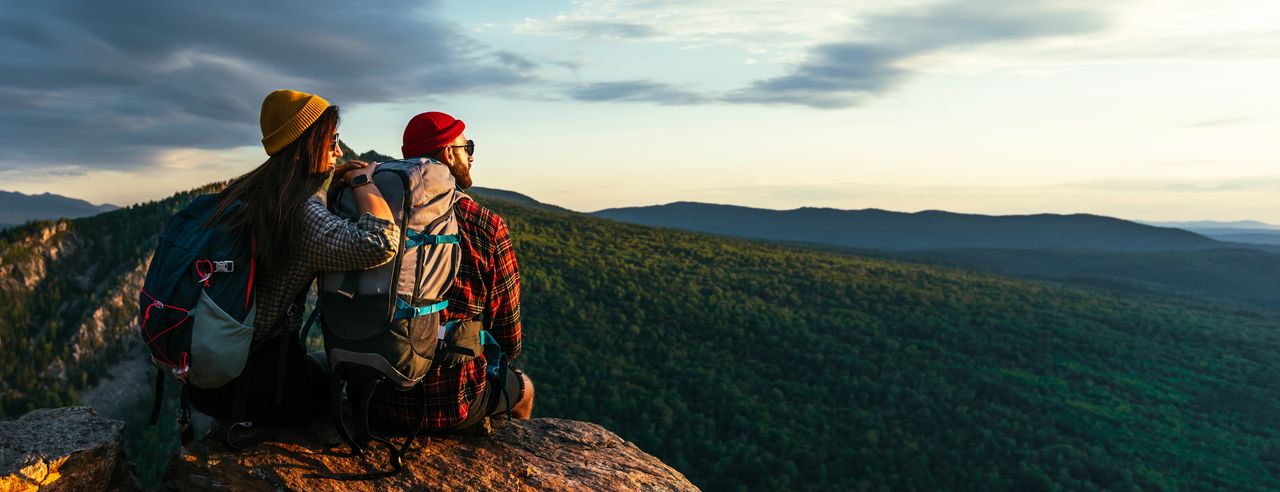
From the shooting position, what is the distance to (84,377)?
3828cm

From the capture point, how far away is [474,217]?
16.6 feet

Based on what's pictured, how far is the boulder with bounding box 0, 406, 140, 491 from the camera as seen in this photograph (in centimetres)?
499

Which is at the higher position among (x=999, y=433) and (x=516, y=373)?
(x=516, y=373)

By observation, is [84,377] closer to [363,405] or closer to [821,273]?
[363,405]

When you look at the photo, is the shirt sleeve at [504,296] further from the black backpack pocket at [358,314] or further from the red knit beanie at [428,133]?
the black backpack pocket at [358,314]

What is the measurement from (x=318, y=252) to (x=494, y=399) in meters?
2.04

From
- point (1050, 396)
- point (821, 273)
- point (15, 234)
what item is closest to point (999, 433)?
point (1050, 396)

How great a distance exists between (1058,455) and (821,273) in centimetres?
2885

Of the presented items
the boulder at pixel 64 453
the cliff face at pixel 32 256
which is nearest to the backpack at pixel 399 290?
the boulder at pixel 64 453

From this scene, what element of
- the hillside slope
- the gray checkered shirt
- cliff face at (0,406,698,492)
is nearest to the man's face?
the gray checkered shirt

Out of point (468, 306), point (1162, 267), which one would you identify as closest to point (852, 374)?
point (468, 306)

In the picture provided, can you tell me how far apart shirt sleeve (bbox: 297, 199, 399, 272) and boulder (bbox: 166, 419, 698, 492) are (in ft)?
5.61

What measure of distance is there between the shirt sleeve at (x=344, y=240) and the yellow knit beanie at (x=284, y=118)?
0.45m

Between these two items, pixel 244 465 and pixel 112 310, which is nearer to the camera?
pixel 244 465
